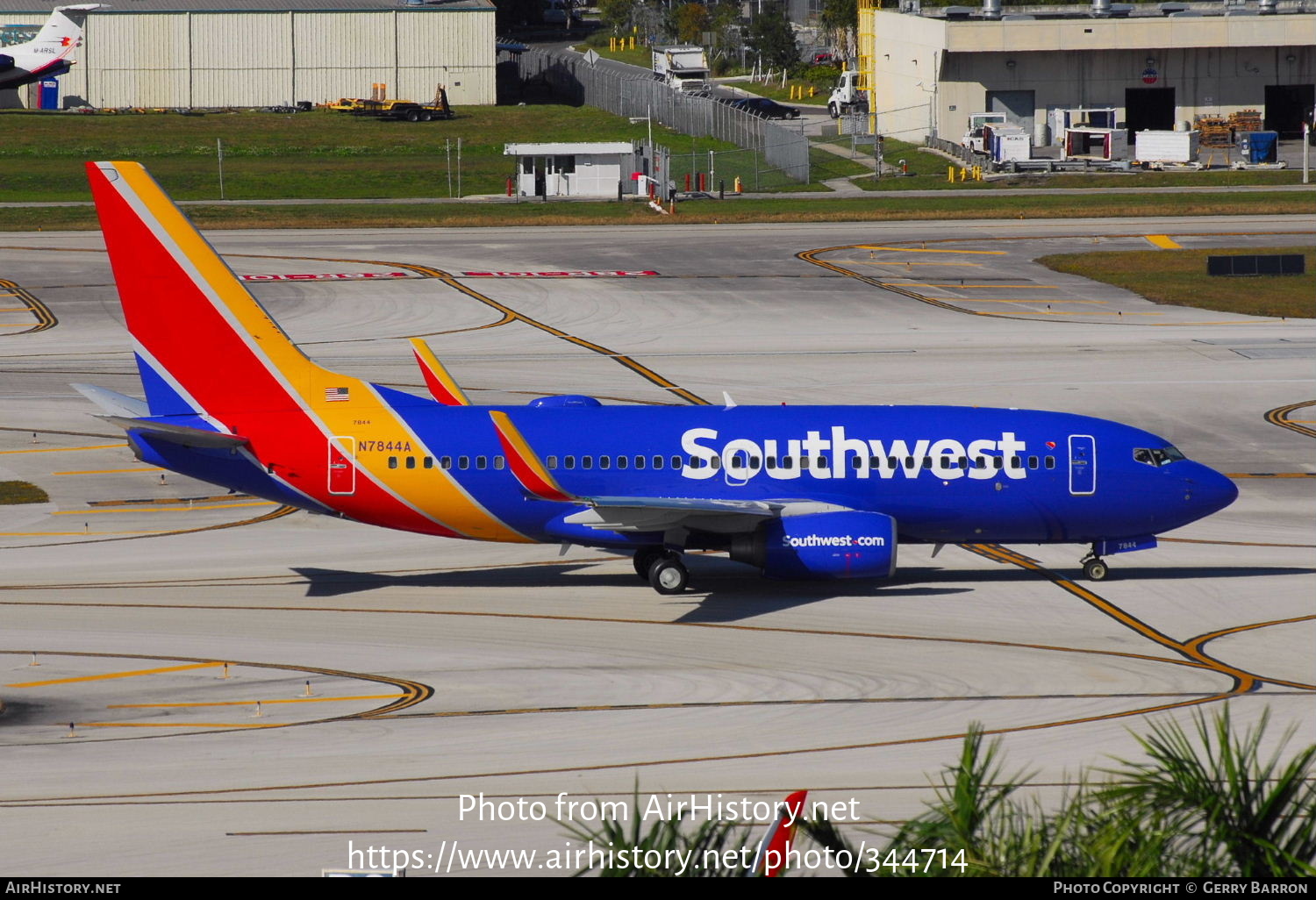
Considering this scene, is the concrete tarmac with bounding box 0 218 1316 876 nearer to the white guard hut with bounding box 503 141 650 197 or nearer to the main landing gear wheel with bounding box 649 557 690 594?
the main landing gear wheel with bounding box 649 557 690 594

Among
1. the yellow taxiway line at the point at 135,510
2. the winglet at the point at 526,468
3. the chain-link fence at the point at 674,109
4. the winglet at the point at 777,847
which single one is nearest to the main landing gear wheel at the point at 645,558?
the winglet at the point at 526,468

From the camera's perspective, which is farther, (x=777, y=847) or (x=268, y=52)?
(x=268, y=52)

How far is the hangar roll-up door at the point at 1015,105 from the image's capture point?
12369 cm

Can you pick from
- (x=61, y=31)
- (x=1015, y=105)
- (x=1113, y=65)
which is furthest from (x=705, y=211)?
(x=61, y=31)

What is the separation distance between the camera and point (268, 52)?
6068 inches

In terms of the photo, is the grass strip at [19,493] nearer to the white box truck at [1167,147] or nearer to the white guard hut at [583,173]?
the white guard hut at [583,173]

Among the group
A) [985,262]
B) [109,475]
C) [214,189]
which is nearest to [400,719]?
[109,475]

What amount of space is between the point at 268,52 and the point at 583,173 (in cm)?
5908

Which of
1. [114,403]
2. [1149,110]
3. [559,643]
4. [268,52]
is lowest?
[559,643]

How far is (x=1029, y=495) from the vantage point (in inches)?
1411

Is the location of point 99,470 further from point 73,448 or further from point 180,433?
point 180,433

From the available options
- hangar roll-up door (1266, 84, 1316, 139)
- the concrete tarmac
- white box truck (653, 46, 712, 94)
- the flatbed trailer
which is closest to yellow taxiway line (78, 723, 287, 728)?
the concrete tarmac

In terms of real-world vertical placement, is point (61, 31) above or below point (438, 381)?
above

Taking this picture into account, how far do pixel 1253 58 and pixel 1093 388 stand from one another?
80568 millimetres
